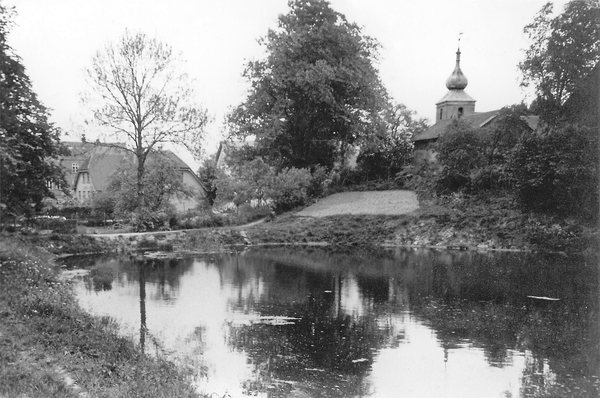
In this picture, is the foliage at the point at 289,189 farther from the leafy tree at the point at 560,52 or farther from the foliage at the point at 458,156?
the leafy tree at the point at 560,52

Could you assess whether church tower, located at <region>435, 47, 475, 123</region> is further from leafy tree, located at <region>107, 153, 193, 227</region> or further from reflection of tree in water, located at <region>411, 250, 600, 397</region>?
reflection of tree in water, located at <region>411, 250, 600, 397</region>

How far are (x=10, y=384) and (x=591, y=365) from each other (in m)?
9.11

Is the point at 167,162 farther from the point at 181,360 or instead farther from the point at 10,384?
the point at 10,384

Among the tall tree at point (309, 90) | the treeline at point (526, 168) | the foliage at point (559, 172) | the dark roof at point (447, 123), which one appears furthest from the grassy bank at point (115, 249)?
the dark roof at point (447, 123)

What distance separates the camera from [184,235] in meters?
28.5

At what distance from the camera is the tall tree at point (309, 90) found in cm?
3772

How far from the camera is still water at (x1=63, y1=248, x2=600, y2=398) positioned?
888 centimetres

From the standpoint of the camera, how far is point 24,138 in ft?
66.9

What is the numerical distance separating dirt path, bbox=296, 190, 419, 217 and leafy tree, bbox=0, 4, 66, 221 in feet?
56.3

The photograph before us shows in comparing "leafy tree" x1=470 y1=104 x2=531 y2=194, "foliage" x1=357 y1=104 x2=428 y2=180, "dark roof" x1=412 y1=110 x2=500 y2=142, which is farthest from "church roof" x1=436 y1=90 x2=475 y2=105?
"leafy tree" x1=470 y1=104 x2=531 y2=194

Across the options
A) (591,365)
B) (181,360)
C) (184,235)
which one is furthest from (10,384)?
(184,235)

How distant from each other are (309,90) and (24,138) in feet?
69.3

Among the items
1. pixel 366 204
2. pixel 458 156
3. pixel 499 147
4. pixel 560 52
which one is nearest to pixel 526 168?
pixel 560 52

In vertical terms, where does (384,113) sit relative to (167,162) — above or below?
above
